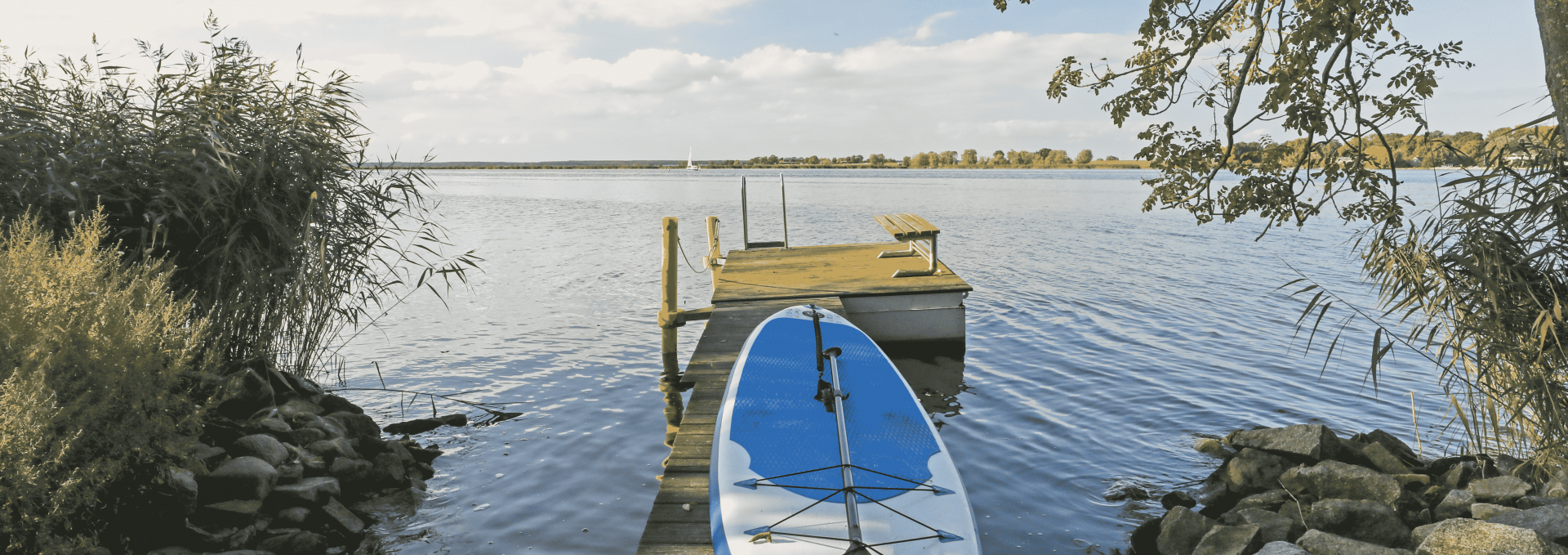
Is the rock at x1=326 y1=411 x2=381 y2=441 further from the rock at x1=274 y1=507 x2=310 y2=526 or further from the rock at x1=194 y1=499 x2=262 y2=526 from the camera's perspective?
the rock at x1=194 y1=499 x2=262 y2=526

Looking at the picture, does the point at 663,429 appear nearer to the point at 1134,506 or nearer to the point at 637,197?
the point at 1134,506

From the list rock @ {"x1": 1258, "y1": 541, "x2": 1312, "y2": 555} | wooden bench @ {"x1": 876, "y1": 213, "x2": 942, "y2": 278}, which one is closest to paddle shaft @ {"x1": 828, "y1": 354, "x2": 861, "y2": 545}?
rock @ {"x1": 1258, "y1": 541, "x2": 1312, "y2": 555}

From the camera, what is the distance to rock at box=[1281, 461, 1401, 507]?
5.05 meters

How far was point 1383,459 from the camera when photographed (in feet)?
18.7

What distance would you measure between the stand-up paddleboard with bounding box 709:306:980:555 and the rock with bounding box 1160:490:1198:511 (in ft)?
7.54

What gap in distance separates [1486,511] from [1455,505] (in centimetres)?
31

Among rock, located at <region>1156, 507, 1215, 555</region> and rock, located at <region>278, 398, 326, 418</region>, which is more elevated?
rock, located at <region>278, 398, 326, 418</region>

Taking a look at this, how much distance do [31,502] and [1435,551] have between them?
699cm

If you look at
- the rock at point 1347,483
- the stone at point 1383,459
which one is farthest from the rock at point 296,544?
the stone at point 1383,459

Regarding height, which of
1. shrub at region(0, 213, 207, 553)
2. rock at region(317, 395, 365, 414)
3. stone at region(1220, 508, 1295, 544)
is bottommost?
stone at region(1220, 508, 1295, 544)

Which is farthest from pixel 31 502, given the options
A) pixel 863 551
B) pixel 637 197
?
pixel 637 197

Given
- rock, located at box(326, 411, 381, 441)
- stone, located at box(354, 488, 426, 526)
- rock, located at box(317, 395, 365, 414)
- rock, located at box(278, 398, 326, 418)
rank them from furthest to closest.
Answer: rock, located at box(317, 395, 365, 414), rock, located at box(326, 411, 381, 441), rock, located at box(278, 398, 326, 418), stone, located at box(354, 488, 426, 526)

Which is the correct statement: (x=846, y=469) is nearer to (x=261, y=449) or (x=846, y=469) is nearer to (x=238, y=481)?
(x=238, y=481)

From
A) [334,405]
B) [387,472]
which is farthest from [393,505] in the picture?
[334,405]
